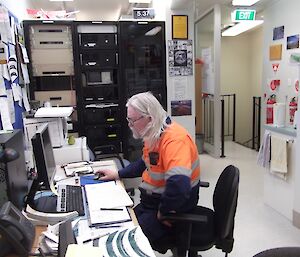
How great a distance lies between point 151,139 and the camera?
5.91ft

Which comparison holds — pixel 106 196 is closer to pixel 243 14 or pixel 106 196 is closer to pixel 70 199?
pixel 70 199

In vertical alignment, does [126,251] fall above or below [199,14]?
below

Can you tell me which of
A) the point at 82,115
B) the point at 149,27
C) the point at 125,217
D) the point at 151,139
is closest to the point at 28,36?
the point at 82,115

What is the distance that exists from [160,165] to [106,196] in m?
0.36

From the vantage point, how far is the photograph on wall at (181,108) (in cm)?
404

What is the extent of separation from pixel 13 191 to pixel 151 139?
78 centimetres

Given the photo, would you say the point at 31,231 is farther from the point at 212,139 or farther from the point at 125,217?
the point at 212,139

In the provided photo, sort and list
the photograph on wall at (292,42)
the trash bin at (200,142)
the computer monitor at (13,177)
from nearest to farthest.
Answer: the computer monitor at (13,177) → the photograph on wall at (292,42) → the trash bin at (200,142)

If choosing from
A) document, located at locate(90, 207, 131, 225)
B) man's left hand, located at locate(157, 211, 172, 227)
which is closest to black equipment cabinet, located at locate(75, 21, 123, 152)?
man's left hand, located at locate(157, 211, 172, 227)

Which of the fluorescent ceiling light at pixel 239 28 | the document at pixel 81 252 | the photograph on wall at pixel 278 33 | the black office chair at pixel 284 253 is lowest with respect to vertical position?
the document at pixel 81 252

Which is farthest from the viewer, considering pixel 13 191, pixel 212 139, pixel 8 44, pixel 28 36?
pixel 212 139

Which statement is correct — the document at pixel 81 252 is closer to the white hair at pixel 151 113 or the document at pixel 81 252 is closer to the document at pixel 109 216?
the document at pixel 109 216

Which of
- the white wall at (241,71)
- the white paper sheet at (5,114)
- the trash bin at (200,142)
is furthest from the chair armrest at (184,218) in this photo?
the white wall at (241,71)

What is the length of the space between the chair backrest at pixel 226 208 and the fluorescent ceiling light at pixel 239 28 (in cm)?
492
